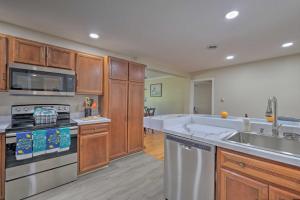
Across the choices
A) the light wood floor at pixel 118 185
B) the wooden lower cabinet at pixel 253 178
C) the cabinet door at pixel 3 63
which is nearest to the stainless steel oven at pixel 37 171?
the light wood floor at pixel 118 185

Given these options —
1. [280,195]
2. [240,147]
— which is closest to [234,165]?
[240,147]

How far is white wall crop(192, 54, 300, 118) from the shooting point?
3.84m

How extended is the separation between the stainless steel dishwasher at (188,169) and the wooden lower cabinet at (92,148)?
55.0 inches

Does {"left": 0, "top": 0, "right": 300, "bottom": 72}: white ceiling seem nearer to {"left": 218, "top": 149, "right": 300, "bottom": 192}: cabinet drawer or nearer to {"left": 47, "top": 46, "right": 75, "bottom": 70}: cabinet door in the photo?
{"left": 47, "top": 46, "right": 75, "bottom": 70}: cabinet door

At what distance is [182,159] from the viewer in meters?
1.68

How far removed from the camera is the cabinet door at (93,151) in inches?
97.6

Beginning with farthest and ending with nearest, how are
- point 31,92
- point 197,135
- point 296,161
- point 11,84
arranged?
point 31,92
point 11,84
point 197,135
point 296,161

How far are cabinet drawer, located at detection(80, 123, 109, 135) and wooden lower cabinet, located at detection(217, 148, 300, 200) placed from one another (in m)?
2.03

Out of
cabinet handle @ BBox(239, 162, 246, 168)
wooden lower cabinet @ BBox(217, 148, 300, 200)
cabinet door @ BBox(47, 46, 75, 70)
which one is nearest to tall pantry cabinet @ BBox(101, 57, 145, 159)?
cabinet door @ BBox(47, 46, 75, 70)

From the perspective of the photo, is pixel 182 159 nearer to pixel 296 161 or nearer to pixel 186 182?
pixel 186 182

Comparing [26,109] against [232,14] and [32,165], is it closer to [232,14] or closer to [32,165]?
[32,165]

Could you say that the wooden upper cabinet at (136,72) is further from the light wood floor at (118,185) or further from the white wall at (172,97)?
the white wall at (172,97)

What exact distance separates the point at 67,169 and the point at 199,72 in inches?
212

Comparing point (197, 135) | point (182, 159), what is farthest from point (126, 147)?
point (197, 135)
